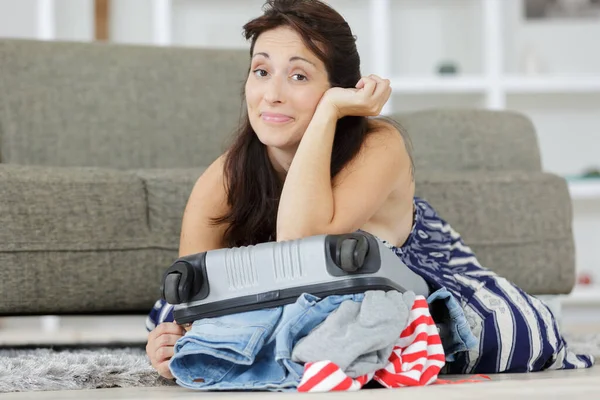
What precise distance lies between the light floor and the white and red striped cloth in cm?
2

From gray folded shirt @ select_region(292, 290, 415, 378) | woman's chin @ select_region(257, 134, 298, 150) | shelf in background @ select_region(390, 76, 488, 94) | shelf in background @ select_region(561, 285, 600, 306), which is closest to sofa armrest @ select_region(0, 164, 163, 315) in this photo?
woman's chin @ select_region(257, 134, 298, 150)

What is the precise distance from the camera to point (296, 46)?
1322 mm

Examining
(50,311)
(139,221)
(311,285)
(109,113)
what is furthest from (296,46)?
(109,113)

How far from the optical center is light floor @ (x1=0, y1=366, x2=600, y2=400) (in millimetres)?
998

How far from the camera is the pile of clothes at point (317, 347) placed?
106 centimetres

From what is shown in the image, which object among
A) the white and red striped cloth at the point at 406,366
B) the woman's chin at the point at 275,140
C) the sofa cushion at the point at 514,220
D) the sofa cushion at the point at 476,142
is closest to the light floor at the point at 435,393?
the white and red striped cloth at the point at 406,366

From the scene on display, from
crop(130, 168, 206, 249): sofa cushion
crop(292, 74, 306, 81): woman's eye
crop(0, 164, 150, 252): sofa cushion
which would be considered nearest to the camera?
crop(292, 74, 306, 81): woman's eye

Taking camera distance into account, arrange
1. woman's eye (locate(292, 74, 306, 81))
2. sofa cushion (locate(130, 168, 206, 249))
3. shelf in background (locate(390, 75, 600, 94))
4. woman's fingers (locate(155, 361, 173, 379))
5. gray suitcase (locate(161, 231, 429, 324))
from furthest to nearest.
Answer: shelf in background (locate(390, 75, 600, 94)) < sofa cushion (locate(130, 168, 206, 249)) < woman's eye (locate(292, 74, 306, 81)) < woman's fingers (locate(155, 361, 173, 379)) < gray suitcase (locate(161, 231, 429, 324))

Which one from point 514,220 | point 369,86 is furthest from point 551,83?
point 369,86

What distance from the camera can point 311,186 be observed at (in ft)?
4.12

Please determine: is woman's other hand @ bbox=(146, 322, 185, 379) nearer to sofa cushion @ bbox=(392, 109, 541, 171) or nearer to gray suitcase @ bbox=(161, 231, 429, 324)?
gray suitcase @ bbox=(161, 231, 429, 324)

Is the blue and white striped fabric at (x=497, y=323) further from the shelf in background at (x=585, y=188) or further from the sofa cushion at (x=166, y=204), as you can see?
the shelf in background at (x=585, y=188)

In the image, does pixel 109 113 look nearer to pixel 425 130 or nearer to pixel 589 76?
pixel 425 130

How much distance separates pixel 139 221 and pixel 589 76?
7.32 ft
